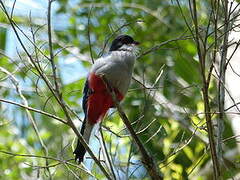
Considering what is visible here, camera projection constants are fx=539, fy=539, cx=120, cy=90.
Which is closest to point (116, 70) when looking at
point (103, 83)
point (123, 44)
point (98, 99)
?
point (103, 83)

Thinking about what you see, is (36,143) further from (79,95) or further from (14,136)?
(79,95)

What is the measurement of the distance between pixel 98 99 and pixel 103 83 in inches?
7.4

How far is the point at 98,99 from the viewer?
13.3 ft

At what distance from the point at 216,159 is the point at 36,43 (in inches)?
53.1

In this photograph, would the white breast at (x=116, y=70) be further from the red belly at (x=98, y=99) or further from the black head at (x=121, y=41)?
the black head at (x=121, y=41)

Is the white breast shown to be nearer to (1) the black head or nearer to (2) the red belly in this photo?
(2) the red belly

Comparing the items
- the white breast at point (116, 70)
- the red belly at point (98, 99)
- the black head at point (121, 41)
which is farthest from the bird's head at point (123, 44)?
the red belly at point (98, 99)

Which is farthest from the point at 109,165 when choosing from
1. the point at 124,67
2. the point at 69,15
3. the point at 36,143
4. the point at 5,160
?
the point at 69,15

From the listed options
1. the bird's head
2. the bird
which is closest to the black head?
the bird's head

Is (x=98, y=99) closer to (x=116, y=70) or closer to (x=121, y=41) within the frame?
(x=116, y=70)

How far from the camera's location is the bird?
3.94 m

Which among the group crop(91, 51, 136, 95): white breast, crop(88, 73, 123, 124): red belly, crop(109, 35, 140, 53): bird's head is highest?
crop(109, 35, 140, 53): bird's head

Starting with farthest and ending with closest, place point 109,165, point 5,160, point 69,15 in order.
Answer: point 69,15 < point 5,160 < point 109,165

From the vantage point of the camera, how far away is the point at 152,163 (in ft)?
9.73
